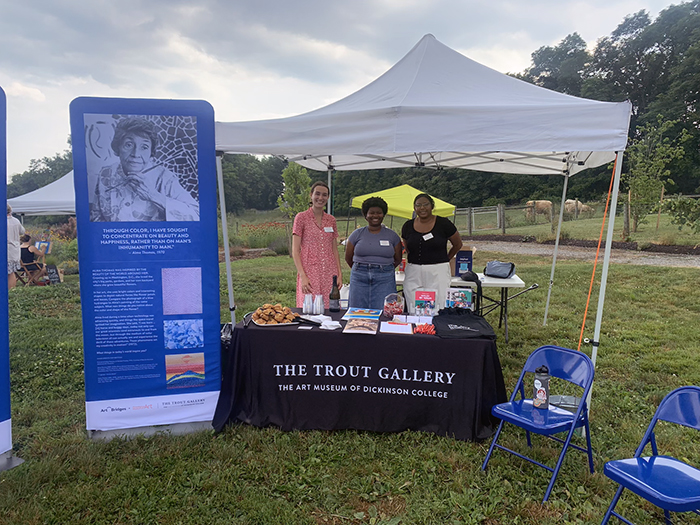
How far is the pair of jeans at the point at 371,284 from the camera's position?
3471mm

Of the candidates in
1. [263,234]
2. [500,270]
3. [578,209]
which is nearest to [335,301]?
[500,270]

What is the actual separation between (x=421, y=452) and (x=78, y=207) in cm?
258

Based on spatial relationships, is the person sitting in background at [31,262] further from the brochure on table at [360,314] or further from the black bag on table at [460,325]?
the black bag on table at [460,325]

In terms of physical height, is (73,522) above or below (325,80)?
below

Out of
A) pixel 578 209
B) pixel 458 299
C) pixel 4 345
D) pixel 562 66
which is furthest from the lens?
pixel 562 66

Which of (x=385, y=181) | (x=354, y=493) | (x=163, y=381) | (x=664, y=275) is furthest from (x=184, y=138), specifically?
(x=385, y=181)

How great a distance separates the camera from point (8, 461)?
7.68 ft

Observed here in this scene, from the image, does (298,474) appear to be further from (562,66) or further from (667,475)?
(562,66)

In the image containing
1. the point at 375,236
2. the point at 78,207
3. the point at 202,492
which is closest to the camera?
the point at 202,492

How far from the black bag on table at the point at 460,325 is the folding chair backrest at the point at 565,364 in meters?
0.29

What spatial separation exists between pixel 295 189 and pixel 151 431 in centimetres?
1184

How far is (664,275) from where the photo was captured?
26.5ft

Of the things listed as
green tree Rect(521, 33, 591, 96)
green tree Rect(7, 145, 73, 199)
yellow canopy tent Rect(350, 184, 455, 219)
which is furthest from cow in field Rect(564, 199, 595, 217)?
green tree Rect(7, 145, 73, 199)

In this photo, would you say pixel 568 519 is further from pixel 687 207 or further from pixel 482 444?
pixel 687 207
